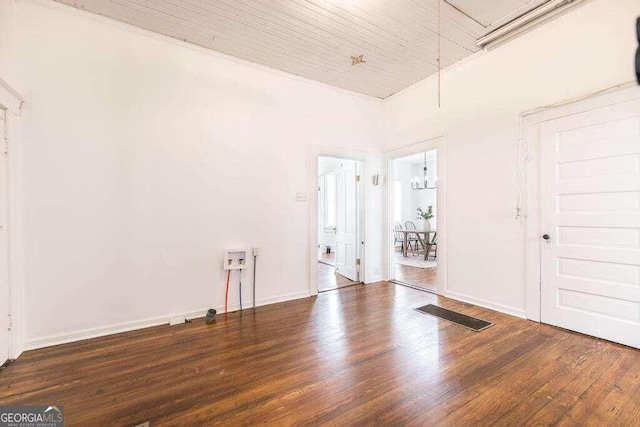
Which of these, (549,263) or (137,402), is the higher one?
(549,263)

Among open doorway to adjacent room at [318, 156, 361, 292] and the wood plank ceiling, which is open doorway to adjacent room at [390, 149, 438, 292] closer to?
open doorway to adjacent room at [318, 156, 361, 292]

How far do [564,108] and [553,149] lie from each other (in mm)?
397

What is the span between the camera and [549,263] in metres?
2.78

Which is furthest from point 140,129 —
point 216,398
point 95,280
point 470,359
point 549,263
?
point 549,263

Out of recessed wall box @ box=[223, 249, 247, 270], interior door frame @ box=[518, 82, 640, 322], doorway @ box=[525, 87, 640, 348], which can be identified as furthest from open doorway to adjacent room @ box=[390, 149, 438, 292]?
recessed wall box @ box=[223, 249, 247, 270]

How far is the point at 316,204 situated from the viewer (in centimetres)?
389

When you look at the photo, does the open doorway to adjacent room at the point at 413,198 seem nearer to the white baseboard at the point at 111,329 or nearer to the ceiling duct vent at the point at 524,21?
the ceiling duct vent at the point at 524,21

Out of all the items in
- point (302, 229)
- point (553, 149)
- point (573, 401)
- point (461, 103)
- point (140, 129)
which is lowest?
point (573, 401)

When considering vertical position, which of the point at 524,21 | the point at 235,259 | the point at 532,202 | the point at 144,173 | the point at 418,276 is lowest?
the point at 418,276

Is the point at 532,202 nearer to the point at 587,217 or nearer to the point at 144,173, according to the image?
the point at 587,217

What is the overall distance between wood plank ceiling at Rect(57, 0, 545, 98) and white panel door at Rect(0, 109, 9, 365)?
5.02 ft

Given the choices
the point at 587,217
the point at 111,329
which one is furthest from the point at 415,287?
the point at 111,329

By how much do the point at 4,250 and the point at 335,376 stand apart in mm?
2794

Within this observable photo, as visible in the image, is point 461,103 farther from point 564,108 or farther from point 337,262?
point 337,262
